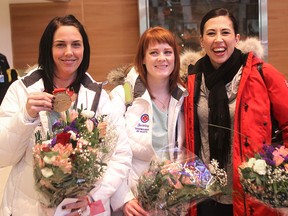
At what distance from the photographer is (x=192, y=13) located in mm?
4266

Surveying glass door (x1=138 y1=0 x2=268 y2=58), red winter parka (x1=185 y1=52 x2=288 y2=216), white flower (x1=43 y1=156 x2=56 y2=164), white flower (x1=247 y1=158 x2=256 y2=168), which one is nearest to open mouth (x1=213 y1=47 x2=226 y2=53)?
red winter parka (x1=185 y1=52 x2=288 y2=216)

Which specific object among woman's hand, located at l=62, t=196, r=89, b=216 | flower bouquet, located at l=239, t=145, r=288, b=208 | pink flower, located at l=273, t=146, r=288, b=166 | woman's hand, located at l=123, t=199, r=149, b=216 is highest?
pink flower, located at l=273, t=146, r=288, b=166

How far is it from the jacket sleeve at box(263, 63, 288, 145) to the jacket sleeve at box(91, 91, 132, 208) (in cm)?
71

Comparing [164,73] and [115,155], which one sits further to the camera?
[164,73]

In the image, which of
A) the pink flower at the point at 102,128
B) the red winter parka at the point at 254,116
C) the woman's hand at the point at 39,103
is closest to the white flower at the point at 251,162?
the red winter parka at the point at 254,116

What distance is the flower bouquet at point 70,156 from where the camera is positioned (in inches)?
51.8

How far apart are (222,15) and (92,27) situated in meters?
2.69

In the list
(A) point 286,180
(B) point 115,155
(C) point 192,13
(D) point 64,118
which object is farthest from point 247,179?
(C) point 192,13

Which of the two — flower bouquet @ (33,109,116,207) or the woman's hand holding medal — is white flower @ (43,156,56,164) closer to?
flower bouquet @ (33,109,116,207)

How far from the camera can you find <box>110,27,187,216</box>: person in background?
194 cm

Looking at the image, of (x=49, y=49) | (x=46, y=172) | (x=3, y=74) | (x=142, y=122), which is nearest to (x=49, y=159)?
(x=46, y=172)

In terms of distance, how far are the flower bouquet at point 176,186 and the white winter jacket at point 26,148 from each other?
0.19m

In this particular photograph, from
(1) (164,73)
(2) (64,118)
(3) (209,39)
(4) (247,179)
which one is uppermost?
(3) (209,39)

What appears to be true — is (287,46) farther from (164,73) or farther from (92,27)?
(164,73)
